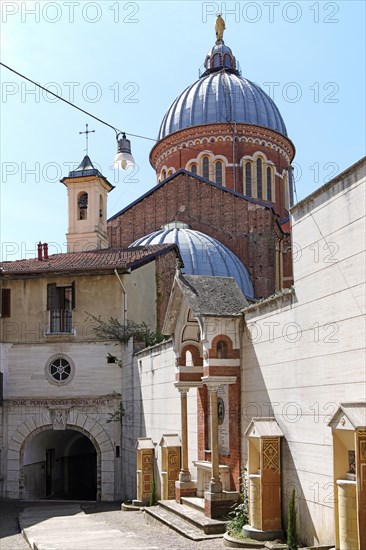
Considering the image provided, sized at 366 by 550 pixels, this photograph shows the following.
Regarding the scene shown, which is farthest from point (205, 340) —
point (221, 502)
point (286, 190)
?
point (286, 190)

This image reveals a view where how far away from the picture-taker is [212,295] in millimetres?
13234

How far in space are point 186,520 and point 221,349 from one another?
320cm

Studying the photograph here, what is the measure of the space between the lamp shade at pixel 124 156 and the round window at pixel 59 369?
11912mm

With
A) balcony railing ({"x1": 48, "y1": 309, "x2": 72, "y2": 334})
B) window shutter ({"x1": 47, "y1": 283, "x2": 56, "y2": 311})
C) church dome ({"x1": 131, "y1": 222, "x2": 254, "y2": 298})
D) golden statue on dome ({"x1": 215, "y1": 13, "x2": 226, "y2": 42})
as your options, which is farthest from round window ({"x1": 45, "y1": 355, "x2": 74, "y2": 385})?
golden statue on dome ({"x1": 215, "y1": 13, "x2": 226, "y2": 42})

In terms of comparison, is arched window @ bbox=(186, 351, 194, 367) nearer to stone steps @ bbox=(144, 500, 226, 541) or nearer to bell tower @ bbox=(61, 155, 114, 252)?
stone steps @ bbox=(144, 500, 226, 541)

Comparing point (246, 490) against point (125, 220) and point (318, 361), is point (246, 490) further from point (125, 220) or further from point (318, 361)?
point (125, 220)

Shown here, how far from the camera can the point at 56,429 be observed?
2359 centimetres

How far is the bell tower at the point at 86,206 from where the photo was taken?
2939cm

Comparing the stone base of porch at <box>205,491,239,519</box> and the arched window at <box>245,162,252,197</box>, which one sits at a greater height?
the arched window at <box>245,162,252,197</box>

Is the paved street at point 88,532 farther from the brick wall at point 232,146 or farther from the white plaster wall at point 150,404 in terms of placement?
the brick wall at point 232,146

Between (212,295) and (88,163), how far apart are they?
60.1 feet

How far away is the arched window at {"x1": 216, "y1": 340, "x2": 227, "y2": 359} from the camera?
42.2 ft

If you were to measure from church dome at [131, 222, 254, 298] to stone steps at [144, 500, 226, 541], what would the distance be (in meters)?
15.4

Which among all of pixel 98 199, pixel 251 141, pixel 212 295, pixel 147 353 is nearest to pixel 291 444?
pixel 212 295
